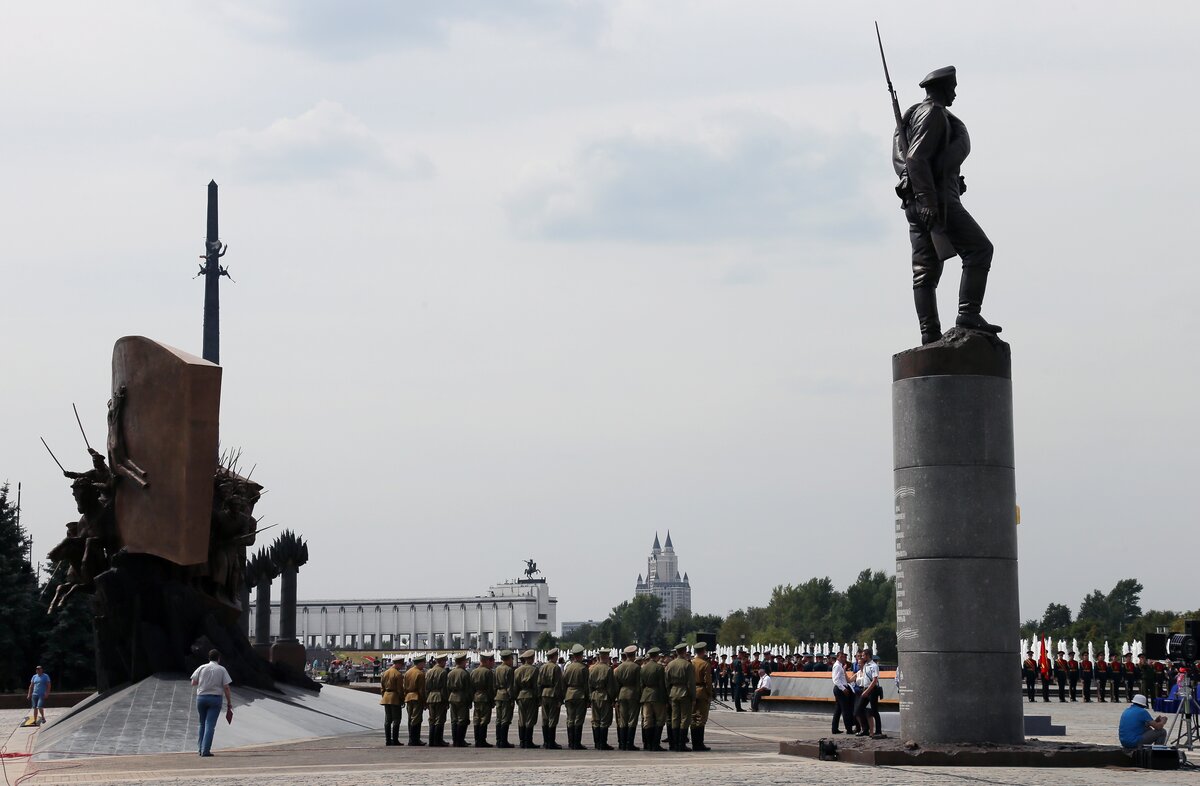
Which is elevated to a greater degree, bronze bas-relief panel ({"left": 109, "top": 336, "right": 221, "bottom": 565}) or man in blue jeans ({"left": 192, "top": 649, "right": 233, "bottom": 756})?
bronze bas-relief panel ({"left": 109, "top": 336, "right": 221, "bottom": 565})

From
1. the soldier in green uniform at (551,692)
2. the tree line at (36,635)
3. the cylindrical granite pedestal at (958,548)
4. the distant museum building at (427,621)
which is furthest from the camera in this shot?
the distant museum building at (427,621)

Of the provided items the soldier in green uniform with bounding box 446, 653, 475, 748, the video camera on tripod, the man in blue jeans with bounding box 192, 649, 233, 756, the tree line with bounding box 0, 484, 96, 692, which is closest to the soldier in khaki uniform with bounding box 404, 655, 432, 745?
the soldier in green uniform with bounding box 446, 653, 475, 748

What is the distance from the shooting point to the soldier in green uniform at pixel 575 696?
64.7ft

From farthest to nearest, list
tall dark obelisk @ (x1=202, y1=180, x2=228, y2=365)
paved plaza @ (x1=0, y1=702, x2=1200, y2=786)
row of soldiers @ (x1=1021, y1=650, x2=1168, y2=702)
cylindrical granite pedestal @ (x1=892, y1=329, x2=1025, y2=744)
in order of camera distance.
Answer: tall dark obelisk @ (x1=202, y1=180, x2=228, y2=365) < row of soldiers @ (x1=1021, y1=650, x2=1168, y2=702) < cylindrical granite pedestal @ (x1=892, y1=329, x2=1025, y2=744) < paved plaza @ (x1=0, y1=702, x2=1200, y2=786)

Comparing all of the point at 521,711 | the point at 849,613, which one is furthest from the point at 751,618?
the point at 521,711

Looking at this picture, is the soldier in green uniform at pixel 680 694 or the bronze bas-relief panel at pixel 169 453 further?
the bronze bas-relief panel at pixel 169 453

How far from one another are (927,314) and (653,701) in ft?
20.3

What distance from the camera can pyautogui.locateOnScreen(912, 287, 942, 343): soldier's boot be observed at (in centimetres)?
1634

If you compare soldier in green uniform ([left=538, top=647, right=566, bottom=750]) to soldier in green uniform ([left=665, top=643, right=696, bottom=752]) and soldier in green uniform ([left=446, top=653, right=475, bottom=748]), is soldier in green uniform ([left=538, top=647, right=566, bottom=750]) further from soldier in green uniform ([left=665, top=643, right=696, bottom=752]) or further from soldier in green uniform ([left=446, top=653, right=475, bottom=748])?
soldier in green uniform ([left=665, top=643, right=696, bottom=752])

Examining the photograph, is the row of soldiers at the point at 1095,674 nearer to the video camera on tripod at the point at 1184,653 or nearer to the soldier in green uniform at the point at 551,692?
the video camera on tripod at the point at 1184,653

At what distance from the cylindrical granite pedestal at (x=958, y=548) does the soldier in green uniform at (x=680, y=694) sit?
147 inches

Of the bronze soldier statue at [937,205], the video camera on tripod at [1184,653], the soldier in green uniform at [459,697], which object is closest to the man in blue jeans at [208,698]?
the soldier in green uniform at [459,697]

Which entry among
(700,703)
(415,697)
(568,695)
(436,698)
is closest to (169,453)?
(415,697)

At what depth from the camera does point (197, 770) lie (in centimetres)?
1644
